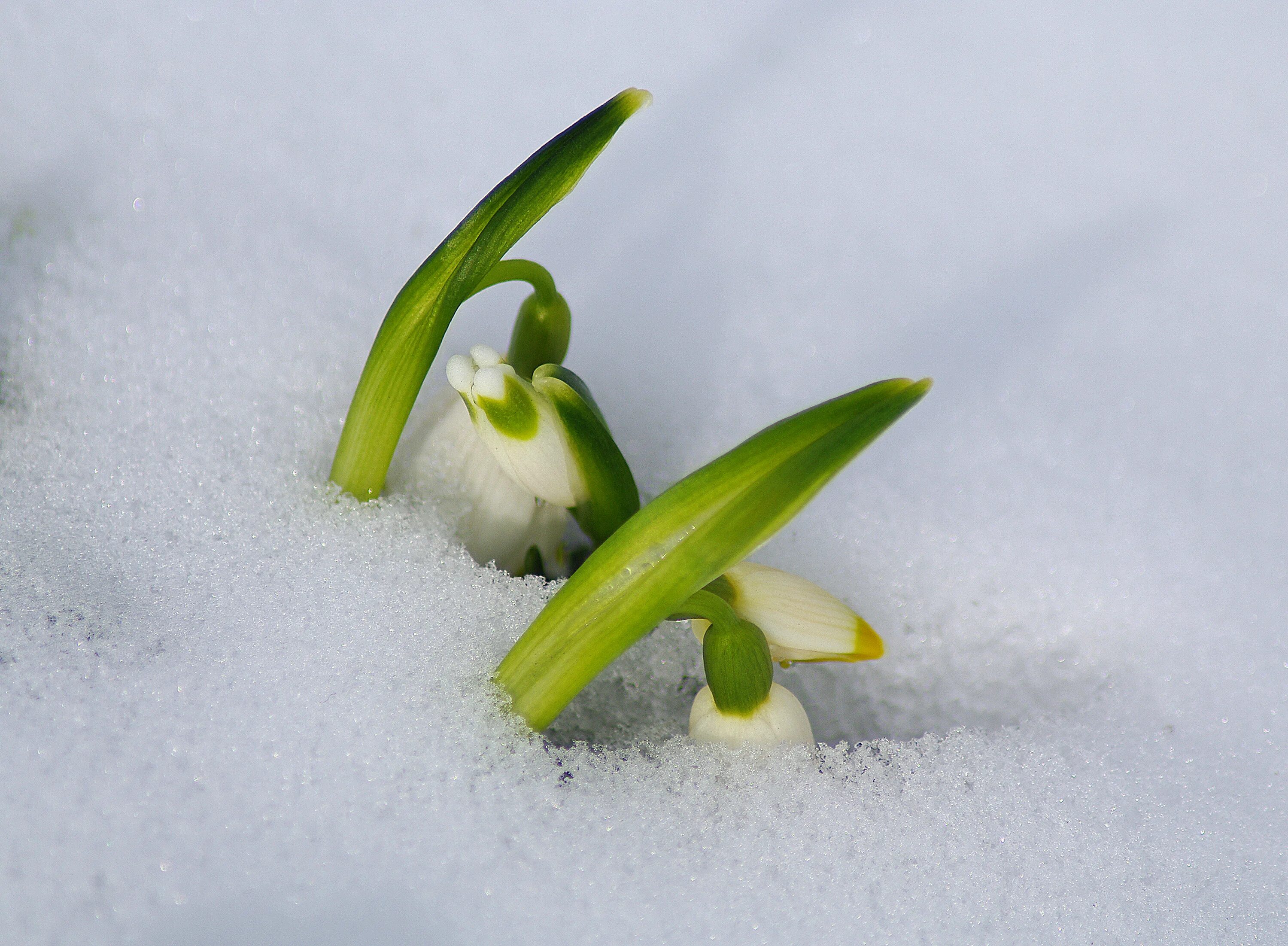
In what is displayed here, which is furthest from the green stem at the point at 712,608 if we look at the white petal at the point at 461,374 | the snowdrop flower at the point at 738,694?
the white petal at the point at 461,374

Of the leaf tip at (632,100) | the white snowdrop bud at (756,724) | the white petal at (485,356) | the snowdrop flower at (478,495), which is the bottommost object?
the snowdrop flower at (478,495)

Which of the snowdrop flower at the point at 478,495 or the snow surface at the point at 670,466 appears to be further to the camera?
the snowdrop flower at the point at 478,495

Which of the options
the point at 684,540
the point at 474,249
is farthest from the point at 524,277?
the point at 684,540

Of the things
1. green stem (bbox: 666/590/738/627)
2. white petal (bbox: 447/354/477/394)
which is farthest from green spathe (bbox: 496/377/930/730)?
white petal (bbox: 447/354/477/394)

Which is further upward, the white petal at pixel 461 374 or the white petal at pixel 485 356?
the white petal at pixel 485 356

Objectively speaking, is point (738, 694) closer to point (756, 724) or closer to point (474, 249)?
point (756, 724)

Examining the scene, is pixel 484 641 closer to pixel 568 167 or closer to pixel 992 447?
pixel 568 167

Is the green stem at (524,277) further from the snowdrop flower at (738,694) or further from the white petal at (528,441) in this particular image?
the snowdrop flower at (738,694)
